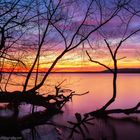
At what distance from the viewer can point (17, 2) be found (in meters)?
9.38

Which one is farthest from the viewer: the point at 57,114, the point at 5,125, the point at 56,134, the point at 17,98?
the point at 57,114

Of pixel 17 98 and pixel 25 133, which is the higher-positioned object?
pixel 17 98

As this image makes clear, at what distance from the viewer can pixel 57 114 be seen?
2078cm

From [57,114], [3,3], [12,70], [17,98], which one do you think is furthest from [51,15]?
[57,114]

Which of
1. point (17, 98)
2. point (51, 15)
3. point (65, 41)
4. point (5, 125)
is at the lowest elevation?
point (5, 125)

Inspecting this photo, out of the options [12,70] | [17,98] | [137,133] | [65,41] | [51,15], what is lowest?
[137,133]

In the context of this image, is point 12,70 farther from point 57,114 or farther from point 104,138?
point 57,114

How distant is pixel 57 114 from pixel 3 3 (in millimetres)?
12853

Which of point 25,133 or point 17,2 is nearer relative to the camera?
point 17,2

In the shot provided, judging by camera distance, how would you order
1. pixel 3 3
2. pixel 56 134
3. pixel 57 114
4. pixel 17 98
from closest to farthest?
1. pixel 3 3
2. pixel 17 98
3. pixel 56 134
4. pixel 57 114

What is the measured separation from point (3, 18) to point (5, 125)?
481 cm

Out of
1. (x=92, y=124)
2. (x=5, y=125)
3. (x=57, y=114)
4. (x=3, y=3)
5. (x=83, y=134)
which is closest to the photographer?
(x=3, y=3)

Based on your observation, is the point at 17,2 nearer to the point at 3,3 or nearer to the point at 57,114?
the point at 3,3

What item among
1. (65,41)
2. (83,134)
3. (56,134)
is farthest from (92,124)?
(65,41)
